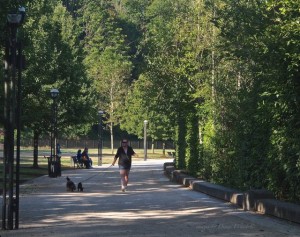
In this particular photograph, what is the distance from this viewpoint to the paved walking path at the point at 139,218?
10906 mm

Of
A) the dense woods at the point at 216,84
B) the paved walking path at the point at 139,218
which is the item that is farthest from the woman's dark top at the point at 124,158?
the dense woods at the point at 216,84

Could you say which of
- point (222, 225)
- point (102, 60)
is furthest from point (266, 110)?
point (102, 60)

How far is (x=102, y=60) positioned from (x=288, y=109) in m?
75.2

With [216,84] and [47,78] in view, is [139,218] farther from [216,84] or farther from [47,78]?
[47,78]

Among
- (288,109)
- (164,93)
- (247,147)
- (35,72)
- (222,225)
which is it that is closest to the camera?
(222,225)

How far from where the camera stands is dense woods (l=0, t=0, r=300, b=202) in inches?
589

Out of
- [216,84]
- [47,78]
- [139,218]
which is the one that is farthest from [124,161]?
[47,78]

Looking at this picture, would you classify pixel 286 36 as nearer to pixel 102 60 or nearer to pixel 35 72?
pixel 35 72

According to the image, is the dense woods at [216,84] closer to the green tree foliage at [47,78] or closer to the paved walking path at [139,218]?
the green tree foliage at [47,78]

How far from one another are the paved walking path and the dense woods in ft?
5.71

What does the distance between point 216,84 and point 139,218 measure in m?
13.2

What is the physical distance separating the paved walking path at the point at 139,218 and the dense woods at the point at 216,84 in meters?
1.74

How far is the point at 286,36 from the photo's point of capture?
15.0 m

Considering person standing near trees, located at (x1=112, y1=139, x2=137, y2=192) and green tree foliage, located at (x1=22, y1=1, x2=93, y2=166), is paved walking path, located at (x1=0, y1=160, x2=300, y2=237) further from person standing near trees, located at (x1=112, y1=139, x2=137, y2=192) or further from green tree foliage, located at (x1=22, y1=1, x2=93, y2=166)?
green tree foliage, located at (x1=22, y1=1, x2=93, y2=166)
